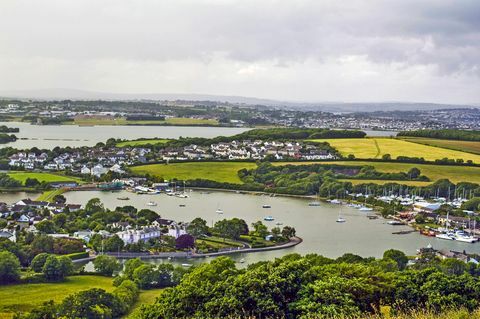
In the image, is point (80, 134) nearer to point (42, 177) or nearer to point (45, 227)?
point (42, 177)

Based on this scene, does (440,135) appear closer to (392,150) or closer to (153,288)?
(392,150)

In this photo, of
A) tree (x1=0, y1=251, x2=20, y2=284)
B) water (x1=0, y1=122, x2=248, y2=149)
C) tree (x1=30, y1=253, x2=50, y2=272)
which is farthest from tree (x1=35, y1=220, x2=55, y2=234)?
water (x1=0, y1=122, x2=248, y2=149)

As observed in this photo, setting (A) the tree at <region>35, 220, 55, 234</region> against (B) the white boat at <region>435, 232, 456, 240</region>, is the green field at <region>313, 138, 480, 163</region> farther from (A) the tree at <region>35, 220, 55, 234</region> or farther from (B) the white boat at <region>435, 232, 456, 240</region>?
(A) the tree at <region>35, 220, 55, 234</region>

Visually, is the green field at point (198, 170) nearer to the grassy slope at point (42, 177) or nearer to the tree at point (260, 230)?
the grassy slope at point (42, 177)

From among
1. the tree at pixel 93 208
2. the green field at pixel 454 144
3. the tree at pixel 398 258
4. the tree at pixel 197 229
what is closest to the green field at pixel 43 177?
the tree at pixel 93 208

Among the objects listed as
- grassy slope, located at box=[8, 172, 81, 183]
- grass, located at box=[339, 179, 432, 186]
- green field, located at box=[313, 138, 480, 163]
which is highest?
green field, located at box=[313, 138, 480, 163]

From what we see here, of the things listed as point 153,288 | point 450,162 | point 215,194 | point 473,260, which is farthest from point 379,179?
point 153,288
